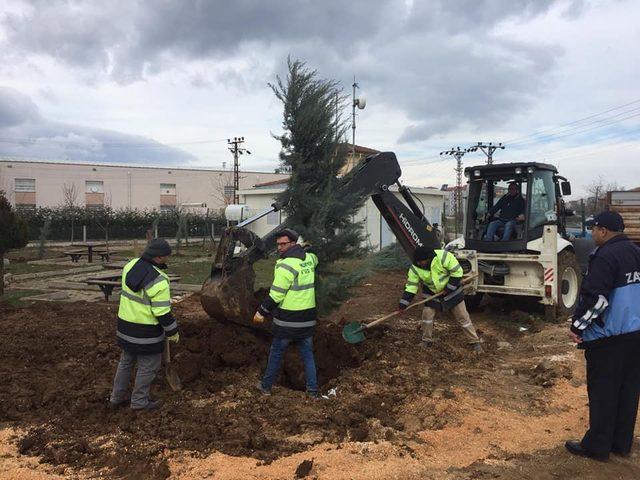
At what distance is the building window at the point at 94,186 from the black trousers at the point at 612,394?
62.6 m

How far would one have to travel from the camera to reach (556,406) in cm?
527

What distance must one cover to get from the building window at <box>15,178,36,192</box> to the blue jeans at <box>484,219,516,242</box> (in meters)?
58.2

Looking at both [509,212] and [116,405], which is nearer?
[116,405]

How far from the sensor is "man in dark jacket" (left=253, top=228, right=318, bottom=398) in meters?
5.29

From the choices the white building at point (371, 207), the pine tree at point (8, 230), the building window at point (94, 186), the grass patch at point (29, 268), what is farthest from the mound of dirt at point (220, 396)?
the building window at point (94, 186)

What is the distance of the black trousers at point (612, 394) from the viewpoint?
3984 mm

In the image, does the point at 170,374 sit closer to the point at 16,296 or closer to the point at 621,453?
the point at 621,453

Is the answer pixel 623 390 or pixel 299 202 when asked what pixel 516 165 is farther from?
pixel 623 390

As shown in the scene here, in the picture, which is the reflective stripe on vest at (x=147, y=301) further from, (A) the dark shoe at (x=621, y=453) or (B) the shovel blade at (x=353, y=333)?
(A) the dark shoe at (x=621, y=453)

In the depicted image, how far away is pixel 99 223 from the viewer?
128 ft

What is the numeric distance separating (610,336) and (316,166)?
14.7 feet

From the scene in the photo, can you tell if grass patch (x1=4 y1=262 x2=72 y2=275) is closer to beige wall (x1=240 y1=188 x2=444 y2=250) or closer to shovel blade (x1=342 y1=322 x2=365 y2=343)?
beige wall (x1=240 y1=188 x2=444 y2=250)

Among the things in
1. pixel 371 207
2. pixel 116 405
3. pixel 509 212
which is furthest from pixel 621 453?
pixel 371 207

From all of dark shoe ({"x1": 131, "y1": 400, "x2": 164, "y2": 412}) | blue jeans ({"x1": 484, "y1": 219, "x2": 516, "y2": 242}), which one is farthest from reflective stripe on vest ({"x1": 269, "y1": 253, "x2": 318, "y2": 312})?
blue jeans ({"x1": 484, "y1": 219, "x2": 516, "y2": 242})
